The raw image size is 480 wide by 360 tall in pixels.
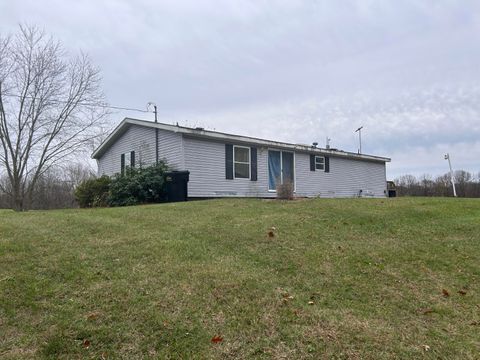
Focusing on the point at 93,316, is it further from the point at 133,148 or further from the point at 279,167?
the point at 133,148

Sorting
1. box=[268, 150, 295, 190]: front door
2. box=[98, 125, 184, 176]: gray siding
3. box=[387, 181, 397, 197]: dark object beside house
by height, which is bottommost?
box=[387, 181, 397, 197]: dark object beside house

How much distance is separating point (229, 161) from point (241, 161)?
694mm

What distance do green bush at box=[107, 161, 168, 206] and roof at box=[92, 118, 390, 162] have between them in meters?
1.64

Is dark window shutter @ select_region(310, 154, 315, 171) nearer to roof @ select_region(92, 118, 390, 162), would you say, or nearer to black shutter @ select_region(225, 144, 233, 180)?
roof @ select_region(92, 118, 390, 162)

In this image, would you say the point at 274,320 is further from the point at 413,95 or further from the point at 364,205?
the point at 413,95

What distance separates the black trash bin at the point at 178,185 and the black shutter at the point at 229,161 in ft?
6.63

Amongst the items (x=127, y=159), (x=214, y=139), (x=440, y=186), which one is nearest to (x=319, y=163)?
(x=214, y=139)

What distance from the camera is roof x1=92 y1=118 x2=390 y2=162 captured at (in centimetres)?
1420

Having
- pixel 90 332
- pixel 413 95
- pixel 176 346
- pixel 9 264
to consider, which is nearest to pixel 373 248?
pixel 176 346

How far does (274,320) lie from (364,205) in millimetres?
7174

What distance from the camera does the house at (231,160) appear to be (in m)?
14.6

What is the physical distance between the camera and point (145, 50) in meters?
14.6

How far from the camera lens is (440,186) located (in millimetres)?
31938

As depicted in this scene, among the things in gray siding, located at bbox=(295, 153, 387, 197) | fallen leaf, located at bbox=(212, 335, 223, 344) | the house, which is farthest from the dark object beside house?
fallen leaf, located at bbox=(212, 335, 223, 344)
